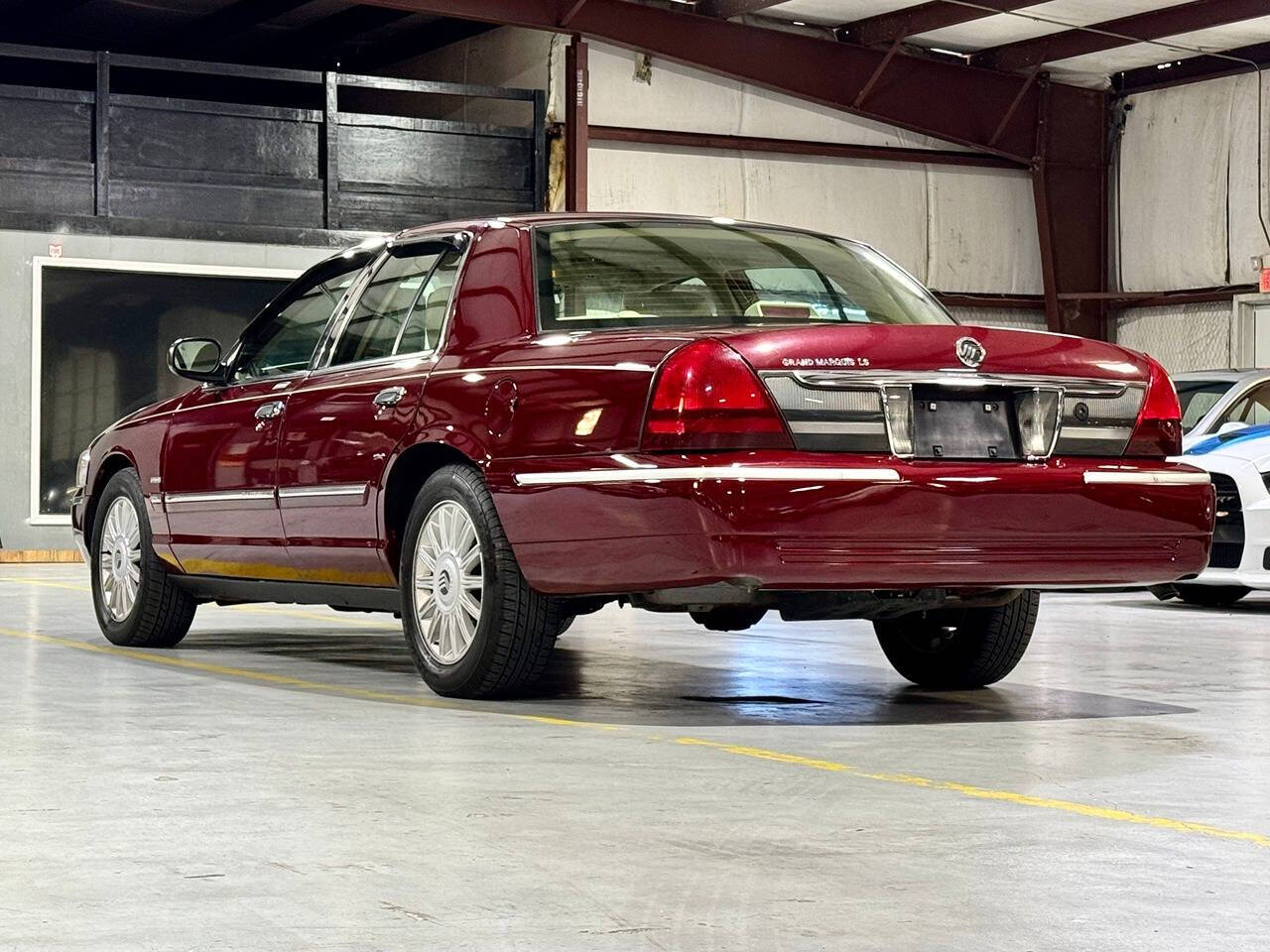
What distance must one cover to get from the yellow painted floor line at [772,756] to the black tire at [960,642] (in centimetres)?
172

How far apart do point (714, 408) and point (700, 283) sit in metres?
0.92

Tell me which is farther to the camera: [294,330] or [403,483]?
[294,330]

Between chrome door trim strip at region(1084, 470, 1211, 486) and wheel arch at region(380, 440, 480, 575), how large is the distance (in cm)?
203

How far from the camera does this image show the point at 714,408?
Answer: 593cm

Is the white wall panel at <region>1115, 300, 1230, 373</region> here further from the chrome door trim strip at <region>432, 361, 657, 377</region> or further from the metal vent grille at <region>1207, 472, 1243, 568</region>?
the chrome door trim strip at <region>432, 361, 657, 377</region>

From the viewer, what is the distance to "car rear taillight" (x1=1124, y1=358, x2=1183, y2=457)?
257 inches

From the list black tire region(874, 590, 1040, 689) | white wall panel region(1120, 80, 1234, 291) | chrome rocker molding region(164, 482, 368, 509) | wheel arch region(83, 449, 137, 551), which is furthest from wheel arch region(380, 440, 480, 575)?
white wall panel region(1120, 80, 1234, 291)

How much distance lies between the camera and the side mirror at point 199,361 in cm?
837

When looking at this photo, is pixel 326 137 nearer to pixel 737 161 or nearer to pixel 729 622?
pixel 737 161

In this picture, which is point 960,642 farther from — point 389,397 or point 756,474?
point 389,397

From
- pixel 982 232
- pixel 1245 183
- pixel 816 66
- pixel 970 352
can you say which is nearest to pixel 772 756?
pixel 970 352

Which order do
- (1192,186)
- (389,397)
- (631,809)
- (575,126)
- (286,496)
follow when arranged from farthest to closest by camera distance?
(1192,186) < (575,126) < (286,496) < (389,397) < (631,809)

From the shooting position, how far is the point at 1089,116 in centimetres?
2648

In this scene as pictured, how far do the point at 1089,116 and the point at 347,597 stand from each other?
20.7m
